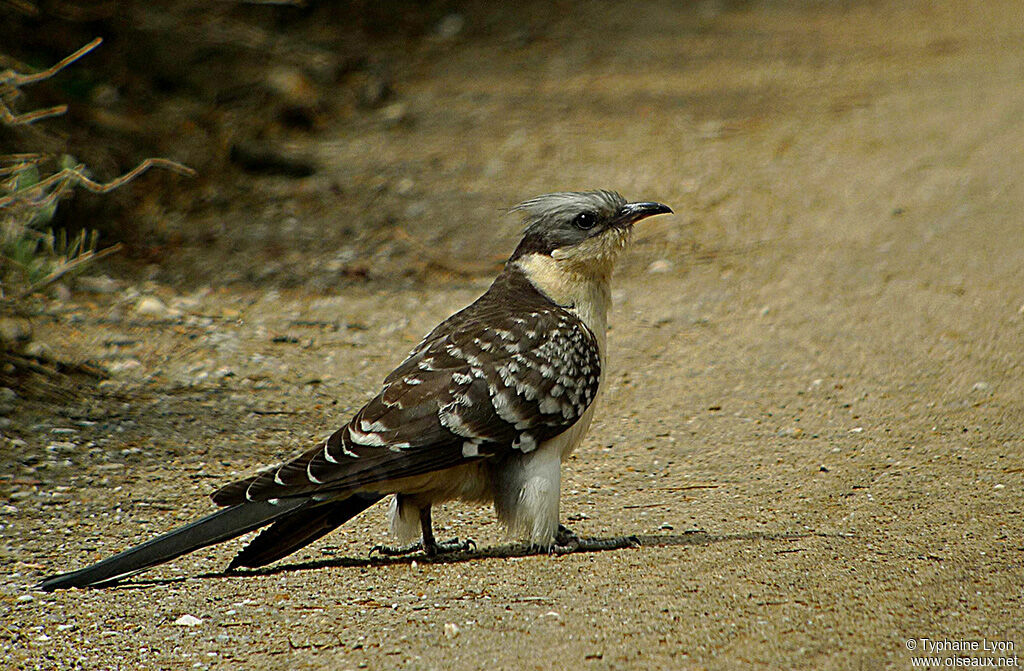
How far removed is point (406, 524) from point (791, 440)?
2.09m

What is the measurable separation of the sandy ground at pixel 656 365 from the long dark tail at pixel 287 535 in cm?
9

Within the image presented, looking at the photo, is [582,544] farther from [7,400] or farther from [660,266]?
[660,266]

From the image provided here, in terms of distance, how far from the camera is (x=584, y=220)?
16.8ft

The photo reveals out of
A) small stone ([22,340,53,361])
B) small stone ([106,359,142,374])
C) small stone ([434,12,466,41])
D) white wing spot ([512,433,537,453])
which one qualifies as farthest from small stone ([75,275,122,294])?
small stone ([434,12,466,41])

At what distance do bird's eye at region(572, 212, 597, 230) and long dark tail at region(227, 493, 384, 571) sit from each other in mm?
1562

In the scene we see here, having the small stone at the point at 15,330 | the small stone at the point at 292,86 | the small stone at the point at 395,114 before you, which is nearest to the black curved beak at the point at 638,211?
the small stone at the point at 15,330

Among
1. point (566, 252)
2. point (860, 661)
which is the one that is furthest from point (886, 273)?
point (860, 661)

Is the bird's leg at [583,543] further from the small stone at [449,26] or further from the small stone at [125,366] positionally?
the small stone at [449,26]

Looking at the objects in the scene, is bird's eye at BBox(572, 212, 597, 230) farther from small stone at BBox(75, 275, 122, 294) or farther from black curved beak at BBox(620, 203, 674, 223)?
small stone at BBox(75, 275, 122, 294)

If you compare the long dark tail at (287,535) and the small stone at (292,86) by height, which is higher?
the small stone at (292,86)

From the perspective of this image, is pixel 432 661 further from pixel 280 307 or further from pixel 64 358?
pixel 280 307

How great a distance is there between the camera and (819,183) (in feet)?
29.5

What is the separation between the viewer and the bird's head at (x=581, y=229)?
5.07 metres

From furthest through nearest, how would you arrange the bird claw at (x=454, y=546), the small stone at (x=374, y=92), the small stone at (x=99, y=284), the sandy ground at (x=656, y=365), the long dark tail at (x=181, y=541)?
the small stone at (x=374, y=92), the small stone at (x=99, y=284), the bird claw at (x=454, y=546), the long dark tail at (x=181, y=541), the sandy ground at (x=656, y=365)
